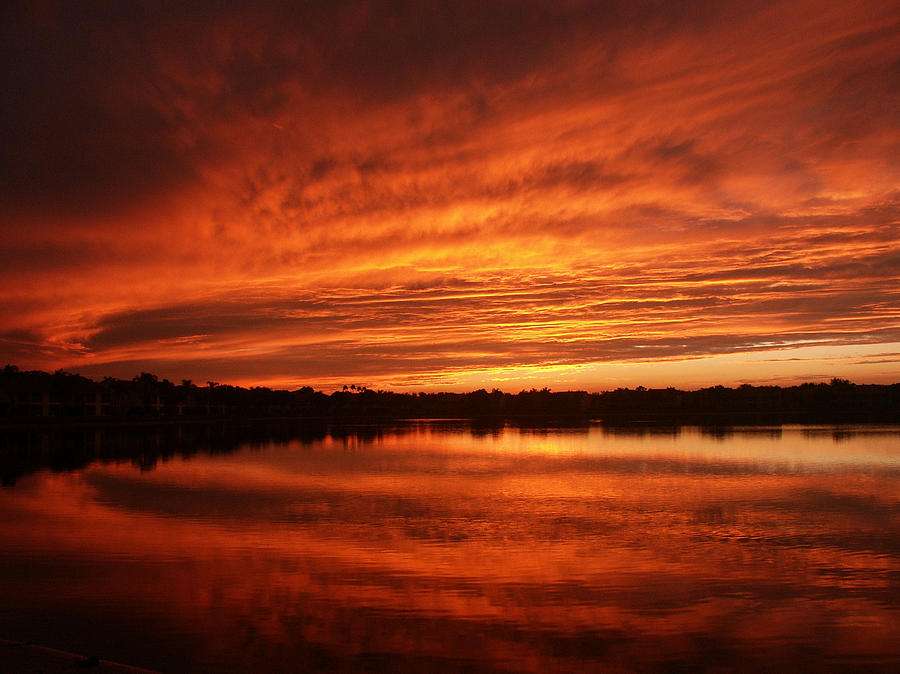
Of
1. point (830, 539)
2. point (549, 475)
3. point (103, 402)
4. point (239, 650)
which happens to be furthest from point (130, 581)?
point (103, 402)

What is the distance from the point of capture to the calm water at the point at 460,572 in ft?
34.6

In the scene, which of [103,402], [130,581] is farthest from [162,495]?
[103,402]

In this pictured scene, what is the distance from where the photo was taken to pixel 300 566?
50.6 feet

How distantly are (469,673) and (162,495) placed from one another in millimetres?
19958

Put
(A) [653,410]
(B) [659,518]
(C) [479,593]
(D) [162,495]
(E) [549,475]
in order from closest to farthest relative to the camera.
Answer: (C) [479,593], (B) [659,518], (D) [162,495], (E) [549,475], (A) [653,410]

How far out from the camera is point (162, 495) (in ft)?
86.5

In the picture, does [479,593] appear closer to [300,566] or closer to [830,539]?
[300,566]

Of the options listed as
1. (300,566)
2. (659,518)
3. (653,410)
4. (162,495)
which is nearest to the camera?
(300,566)

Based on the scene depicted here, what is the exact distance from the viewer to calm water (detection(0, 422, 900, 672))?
34.6 feet

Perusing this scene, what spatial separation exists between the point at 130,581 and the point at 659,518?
1416 cm

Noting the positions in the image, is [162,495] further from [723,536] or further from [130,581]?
[723,536]

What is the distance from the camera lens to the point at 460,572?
584 inches

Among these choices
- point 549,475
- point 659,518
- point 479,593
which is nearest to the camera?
point 479,593

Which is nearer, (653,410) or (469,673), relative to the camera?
(469,673)
